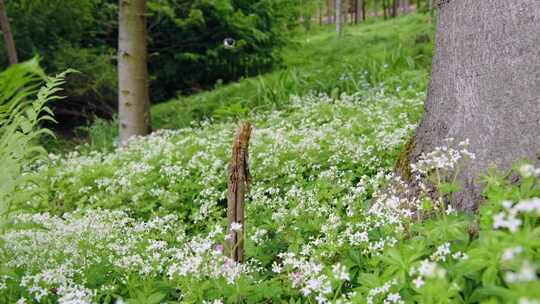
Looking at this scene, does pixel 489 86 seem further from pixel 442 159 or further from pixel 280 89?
pixel 280 89

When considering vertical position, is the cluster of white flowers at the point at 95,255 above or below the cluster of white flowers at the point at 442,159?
below

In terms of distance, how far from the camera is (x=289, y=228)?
10.9 ft

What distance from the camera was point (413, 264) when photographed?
200 centimetres

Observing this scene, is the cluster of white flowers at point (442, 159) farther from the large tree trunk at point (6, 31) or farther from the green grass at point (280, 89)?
the large tree trunk at point (6, 31)

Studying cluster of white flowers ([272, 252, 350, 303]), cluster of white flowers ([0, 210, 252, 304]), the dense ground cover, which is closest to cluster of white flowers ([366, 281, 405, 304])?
the dense ground cover

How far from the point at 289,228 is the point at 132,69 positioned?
4.97m

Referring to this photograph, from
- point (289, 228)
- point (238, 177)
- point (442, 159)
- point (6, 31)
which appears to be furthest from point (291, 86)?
point (442, 159)

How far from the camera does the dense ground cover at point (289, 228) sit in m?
1.95

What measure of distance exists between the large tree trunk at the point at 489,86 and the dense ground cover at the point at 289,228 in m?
0.17

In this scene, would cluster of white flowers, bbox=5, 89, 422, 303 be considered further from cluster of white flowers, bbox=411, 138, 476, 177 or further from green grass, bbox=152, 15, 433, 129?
green grass, bbox=152, 15, 433, 129

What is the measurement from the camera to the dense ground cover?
1946mm

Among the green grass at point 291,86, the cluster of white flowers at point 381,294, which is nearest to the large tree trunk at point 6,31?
the green grass at point 291,86

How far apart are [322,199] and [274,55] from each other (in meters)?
9.83

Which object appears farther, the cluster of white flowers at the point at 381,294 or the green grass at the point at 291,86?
the green grass at the point at 291,86
